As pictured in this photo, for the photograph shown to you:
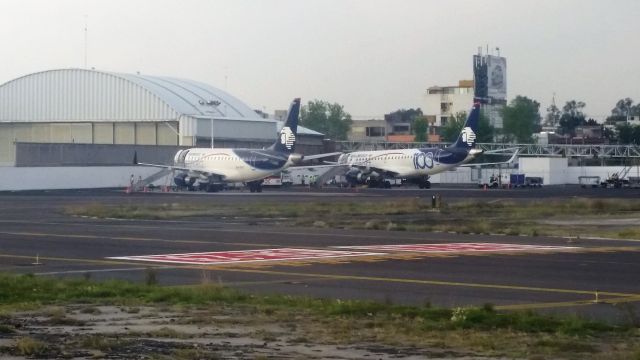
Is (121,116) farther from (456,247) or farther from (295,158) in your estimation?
(456,247)

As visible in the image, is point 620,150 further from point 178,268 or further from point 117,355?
point 117,355

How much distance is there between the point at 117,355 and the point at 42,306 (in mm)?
6742

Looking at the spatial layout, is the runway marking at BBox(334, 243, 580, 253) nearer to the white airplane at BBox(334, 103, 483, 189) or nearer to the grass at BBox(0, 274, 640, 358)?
the grass at BBox(0, 274, 640, 358)

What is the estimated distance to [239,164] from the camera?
10056 cm

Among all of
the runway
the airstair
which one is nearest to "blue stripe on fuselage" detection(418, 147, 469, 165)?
the airstair

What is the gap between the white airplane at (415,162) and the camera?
357 ft

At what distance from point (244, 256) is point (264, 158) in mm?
66023

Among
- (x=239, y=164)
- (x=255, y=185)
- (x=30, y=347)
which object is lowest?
(x=30, y=347)

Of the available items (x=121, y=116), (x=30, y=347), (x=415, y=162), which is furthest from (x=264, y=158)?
(x=30, y=347)

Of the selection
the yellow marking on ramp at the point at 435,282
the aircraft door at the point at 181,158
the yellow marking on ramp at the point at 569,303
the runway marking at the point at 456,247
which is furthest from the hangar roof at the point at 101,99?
the yellow marking on ramp at the point at 569,303

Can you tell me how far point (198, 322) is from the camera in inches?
720

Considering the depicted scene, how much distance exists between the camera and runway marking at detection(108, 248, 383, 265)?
32031mm

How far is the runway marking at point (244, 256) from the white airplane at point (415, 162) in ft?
242

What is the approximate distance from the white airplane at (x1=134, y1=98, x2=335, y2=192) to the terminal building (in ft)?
44.0
